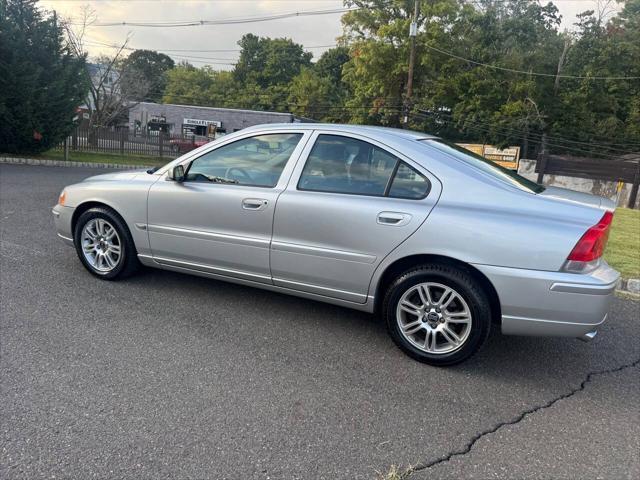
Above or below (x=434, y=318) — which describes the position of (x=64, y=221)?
above

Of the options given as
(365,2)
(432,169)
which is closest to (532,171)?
(365,2)

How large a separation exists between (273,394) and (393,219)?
4.66 feet

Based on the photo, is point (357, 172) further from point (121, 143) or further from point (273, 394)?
point (121, 143)

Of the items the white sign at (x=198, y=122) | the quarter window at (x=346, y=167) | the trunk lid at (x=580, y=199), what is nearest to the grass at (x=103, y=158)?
the quarter window at (x=346, y=167)

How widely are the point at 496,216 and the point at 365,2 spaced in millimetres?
46803

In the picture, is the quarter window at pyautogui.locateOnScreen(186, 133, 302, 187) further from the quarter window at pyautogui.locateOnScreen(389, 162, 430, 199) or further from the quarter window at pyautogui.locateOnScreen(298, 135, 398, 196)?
the quarter window at pyautogui.locateOnScreen(389, 162, 430, 199)

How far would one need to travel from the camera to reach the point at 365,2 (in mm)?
44750

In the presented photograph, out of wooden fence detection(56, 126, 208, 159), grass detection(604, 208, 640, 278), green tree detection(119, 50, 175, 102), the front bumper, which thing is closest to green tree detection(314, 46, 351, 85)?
green tree detection(119, 50, 175, 102)

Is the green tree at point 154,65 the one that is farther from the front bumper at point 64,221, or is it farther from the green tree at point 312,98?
the front bumper at point 64,221

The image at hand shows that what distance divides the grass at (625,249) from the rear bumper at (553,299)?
11.1 feet

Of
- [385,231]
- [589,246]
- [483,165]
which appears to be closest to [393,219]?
[385,231]

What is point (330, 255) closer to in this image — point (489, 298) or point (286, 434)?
point (489, 298)

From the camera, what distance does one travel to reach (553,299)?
3.09 meters

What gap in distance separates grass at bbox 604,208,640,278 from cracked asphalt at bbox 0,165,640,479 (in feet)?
7.07
